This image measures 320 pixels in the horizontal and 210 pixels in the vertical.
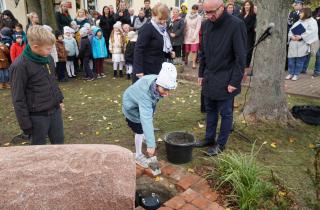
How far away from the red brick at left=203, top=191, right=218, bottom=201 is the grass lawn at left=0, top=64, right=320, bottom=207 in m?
0.70

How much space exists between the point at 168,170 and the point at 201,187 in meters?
0.49

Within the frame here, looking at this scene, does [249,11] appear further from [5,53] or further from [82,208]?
[82,208]

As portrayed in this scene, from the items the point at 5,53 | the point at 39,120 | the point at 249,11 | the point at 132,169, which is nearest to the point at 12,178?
the point at 132,169

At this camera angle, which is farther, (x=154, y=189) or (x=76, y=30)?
(x=76, y=30)

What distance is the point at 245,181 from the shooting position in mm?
3479

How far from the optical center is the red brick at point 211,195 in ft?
11.2

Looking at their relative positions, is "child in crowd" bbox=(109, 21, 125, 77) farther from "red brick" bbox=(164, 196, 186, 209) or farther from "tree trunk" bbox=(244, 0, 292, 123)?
"red brick" bbox=(164, 196, 186, 209)

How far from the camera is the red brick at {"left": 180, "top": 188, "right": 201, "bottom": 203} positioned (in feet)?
10.8

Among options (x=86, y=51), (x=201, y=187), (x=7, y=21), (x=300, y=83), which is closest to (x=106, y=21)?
(x=86, y=51)

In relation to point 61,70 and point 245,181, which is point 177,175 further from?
point 61,70

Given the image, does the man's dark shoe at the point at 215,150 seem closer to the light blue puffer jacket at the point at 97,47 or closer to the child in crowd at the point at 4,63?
the light blue puffer jacket at the point at 97,47

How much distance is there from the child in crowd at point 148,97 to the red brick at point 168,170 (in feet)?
1.78

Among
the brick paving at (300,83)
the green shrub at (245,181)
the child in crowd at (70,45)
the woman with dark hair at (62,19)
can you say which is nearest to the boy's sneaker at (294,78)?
the brick paving at (300,83)

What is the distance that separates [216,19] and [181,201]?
7.46 feet
